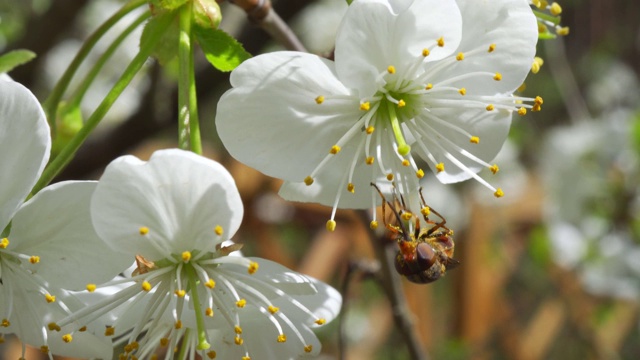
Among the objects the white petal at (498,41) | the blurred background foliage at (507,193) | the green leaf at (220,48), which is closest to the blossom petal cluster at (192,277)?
the green leaf at (220,48)

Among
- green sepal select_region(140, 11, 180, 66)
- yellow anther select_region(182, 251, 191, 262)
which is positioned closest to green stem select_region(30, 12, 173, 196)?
green sepal select_region(140, 11, 180, 66)

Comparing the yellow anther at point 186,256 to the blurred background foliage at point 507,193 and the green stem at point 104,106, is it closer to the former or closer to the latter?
the green stem at point 104,106

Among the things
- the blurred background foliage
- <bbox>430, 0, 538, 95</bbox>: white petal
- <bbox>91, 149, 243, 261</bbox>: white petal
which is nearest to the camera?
<bbox>91, 149, 243, 261</bbox>: white petal

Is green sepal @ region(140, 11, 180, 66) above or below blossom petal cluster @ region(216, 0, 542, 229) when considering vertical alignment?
above

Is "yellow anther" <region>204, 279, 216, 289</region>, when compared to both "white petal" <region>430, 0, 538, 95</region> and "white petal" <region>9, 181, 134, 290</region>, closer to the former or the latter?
"white petal" <region>9, 181, 134, 290</region>

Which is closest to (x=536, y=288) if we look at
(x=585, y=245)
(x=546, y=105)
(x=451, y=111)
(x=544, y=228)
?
(x=546, y=105)

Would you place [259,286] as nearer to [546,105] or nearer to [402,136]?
[402,136]
